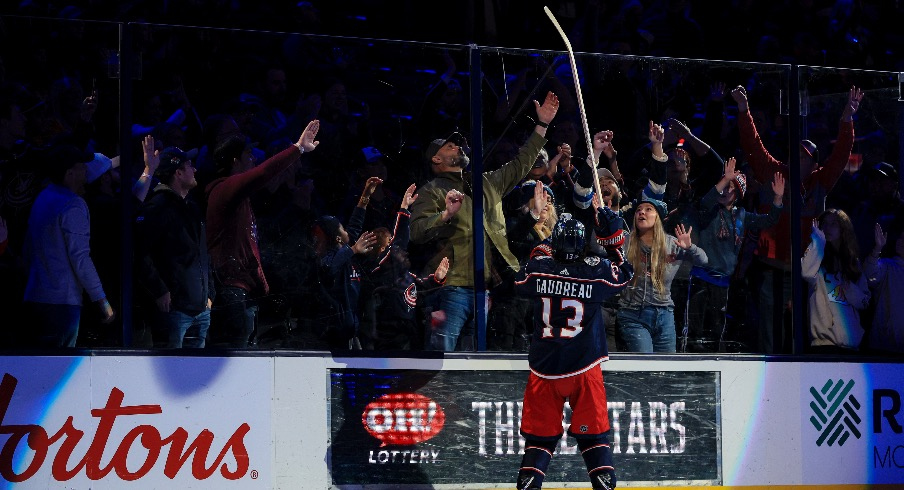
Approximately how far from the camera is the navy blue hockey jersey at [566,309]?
24.0 ft

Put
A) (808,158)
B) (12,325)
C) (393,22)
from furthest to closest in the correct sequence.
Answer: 1. (393,22)
2. (808,158)
3. (12,325)

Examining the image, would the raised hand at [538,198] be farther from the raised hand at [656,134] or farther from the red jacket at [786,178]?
the red jacket at [786,178]

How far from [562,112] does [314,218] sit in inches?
71.0

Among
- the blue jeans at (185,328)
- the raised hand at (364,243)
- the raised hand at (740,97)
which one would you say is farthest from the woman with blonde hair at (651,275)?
the blue jeans at (185,328)

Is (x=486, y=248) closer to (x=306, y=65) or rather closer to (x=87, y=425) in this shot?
(x=306, y=65)

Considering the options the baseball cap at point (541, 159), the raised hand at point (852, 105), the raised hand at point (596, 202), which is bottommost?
the raised hand at point (596, 202)

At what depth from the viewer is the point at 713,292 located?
846 cm

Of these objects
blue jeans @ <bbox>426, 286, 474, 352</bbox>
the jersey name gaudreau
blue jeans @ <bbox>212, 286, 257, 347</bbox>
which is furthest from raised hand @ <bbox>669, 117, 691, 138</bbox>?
blue jeans @ <bbox>212, 286, 257, 347</bbox>

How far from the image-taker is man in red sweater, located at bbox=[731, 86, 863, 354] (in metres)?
8.55

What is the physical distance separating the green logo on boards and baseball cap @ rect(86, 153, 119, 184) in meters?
4.87

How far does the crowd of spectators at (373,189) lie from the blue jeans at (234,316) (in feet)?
0.06

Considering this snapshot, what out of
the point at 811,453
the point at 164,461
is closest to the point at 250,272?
the point at 164,461

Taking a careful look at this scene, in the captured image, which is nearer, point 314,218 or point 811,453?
point 314,218

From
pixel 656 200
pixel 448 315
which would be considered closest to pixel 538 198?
pixel 656 200
